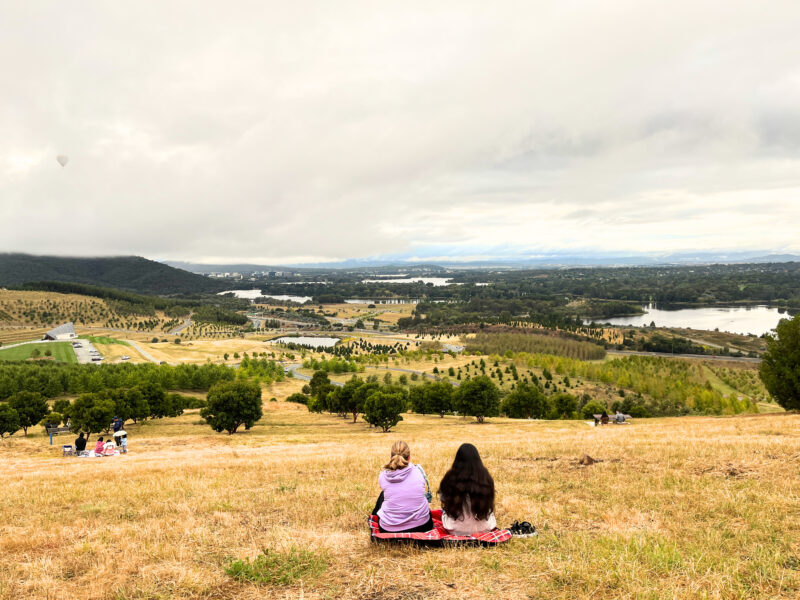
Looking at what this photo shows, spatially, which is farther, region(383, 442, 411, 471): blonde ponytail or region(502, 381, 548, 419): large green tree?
region(502, 381, 548, 419): large green tree

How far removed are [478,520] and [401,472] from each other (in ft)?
6.38

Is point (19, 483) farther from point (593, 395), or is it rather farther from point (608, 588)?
point (593, 395)

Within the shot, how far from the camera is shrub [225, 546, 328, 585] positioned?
312 inches

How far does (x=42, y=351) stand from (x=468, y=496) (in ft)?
619

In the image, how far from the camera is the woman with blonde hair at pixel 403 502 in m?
9.52

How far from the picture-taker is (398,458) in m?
9.77

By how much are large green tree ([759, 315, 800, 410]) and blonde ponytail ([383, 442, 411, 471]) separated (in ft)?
162

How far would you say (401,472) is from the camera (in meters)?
9.63

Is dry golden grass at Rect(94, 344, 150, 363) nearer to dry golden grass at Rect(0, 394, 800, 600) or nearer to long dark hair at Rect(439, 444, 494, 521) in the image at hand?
dry golden grass at Rect(0, 394, 800, 600)

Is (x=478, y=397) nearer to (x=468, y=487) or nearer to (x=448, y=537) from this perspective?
(x=448, y=537)

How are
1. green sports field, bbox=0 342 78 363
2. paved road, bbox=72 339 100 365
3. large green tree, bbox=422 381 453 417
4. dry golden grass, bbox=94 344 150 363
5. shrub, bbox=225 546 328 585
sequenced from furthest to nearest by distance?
dry golden grass, bbox=94 344 150 363
paved road, bbox=72 339 100 365
green sports field, bbox=0 342 78 363
large green tree, bbox=422 381 453 417
shrub, bbox=225 546 328 585

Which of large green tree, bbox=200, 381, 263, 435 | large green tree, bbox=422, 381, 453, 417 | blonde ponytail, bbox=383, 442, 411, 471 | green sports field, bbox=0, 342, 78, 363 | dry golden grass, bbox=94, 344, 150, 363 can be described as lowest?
dry golden grass, bbox=94, 344, 150, 363

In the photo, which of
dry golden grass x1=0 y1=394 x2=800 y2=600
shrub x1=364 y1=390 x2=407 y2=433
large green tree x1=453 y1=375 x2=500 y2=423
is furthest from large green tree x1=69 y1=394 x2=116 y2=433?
large green tree x1=453 y1=375 x2=500 y2=423

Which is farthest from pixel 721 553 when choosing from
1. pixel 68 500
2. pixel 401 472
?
pixel 68 500
